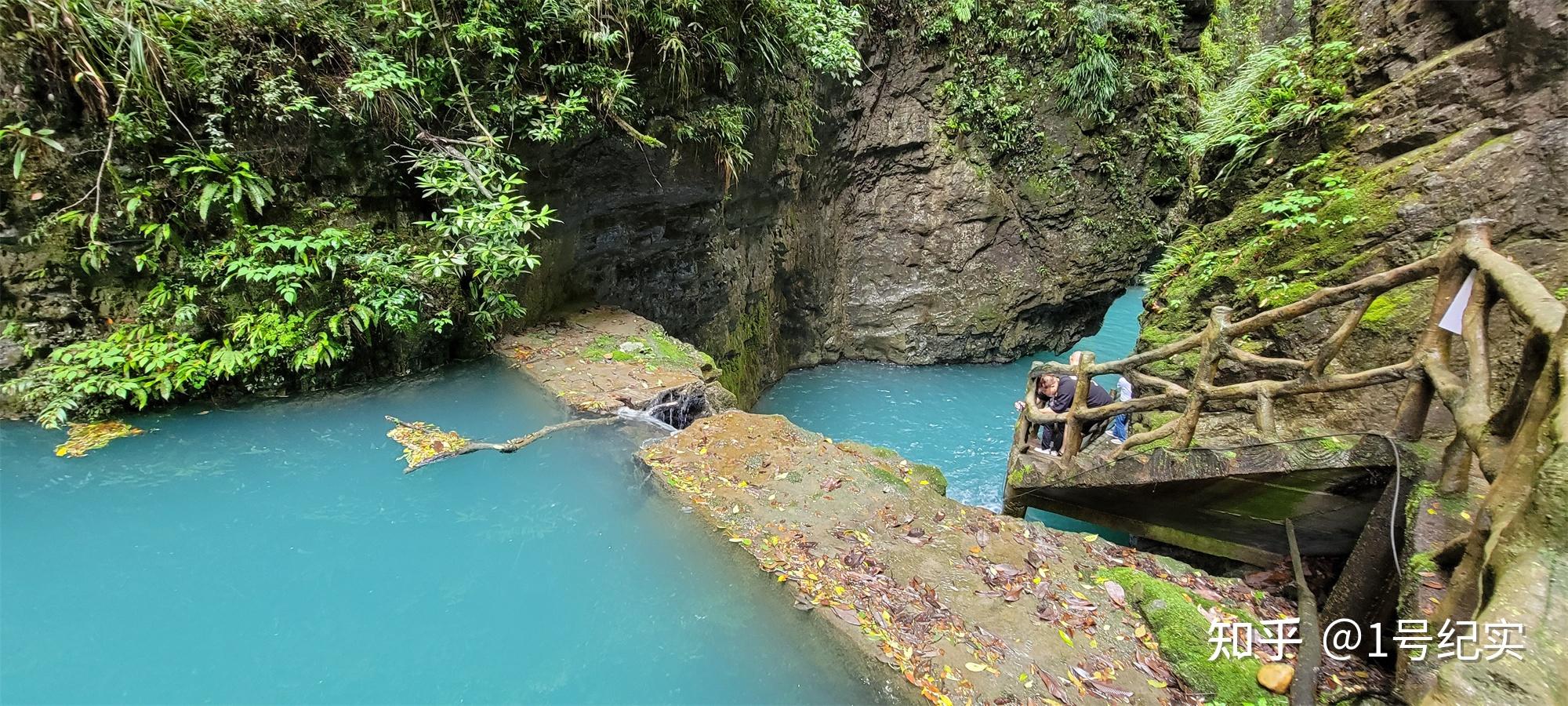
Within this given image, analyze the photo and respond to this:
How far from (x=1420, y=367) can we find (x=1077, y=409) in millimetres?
2268

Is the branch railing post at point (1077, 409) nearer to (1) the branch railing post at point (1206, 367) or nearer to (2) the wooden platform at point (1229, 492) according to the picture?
(2) the wooden platform at point (1229, 492)

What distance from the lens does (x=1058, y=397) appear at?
6875mm

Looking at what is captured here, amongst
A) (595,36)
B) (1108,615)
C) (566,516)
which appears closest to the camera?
(1108,615)

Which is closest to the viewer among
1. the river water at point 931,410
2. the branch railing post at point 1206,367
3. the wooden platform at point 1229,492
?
the wooden platform at point 1229,492

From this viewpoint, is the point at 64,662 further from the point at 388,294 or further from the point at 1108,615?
the point at 1108,615

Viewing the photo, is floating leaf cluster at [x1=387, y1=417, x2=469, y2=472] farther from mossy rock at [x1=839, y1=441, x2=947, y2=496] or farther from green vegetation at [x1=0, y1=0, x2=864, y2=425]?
mossy rock at [x1=839, y1=441, x2=947, y2=496]

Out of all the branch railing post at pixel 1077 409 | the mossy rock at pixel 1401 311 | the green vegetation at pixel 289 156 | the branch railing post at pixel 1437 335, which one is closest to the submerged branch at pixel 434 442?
the green vegetation at pixel 289 156

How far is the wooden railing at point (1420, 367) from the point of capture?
2555 mm

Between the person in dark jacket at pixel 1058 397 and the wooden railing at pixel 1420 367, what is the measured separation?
2.94 ft

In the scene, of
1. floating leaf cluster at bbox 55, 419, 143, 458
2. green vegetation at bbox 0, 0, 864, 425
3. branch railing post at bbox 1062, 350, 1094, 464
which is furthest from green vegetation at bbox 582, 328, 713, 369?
branch railing post at bbox 1062, 350, 1094, 464

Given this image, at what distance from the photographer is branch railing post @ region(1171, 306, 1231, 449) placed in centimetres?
443

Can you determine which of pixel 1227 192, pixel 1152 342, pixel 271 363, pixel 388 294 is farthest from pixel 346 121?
pixel 1227 192

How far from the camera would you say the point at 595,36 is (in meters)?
6.29

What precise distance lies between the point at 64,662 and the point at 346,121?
462 centimetres
